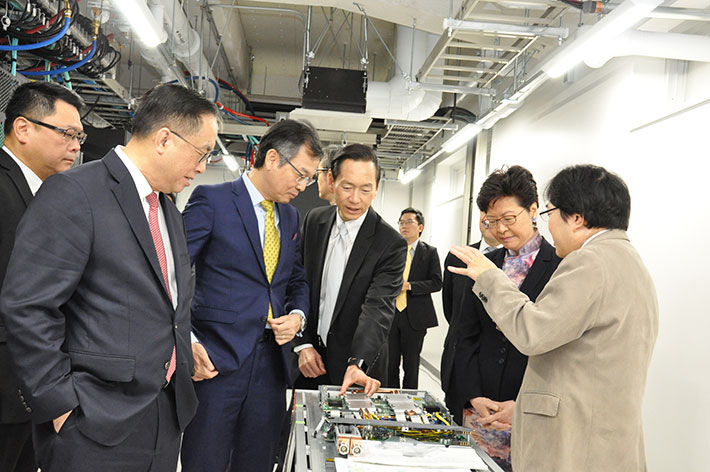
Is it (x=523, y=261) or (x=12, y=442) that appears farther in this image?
(x=523, y=261)

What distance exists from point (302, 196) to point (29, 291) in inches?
292

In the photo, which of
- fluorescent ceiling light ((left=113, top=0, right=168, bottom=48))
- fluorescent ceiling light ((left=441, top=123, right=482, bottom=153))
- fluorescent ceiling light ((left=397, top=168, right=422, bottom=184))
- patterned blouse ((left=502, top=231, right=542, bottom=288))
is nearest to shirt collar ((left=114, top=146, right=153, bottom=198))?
patterned blouse ((left=502, top=231, right=542, bottom=288))

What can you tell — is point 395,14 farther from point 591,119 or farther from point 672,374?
point 672,374

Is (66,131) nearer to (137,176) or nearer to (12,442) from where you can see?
(137,176)

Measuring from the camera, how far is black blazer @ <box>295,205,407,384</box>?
2189 mm

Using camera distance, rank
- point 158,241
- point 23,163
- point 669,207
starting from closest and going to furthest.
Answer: point 158,241 < point 23,163 < point 669,207

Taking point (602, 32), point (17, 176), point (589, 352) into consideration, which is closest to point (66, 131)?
point (17, 176)

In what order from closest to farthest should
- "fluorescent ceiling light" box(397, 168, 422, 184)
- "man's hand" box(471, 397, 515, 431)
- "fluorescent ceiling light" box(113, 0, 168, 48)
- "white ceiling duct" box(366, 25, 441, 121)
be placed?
A: "man's hand" box(471, 397, 515, 431) → "fluorescent ceiling light" box(113, 0, 168, 48) → "white ceiling duct" box(366, 25, 441, 121) → "fluorescent ceiling light" box(397, 168, 422, 184)

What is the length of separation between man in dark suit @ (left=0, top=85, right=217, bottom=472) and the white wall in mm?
2631

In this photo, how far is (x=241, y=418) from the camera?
74.6 inches

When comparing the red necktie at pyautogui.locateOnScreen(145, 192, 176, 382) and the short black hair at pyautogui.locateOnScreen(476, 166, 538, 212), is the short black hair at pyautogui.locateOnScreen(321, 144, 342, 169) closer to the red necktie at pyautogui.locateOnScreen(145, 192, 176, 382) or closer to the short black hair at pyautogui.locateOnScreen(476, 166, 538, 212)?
the short black hair at pyautogui.locateOnScreen(476, 166, 538, 212)

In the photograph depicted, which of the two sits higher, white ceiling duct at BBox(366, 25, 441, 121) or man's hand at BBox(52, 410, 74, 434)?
white ceiling duct at BBox(366, 25, 441, 121)

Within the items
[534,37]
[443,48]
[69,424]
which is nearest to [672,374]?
[534,37]

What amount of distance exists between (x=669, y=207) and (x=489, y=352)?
1.88 metres
